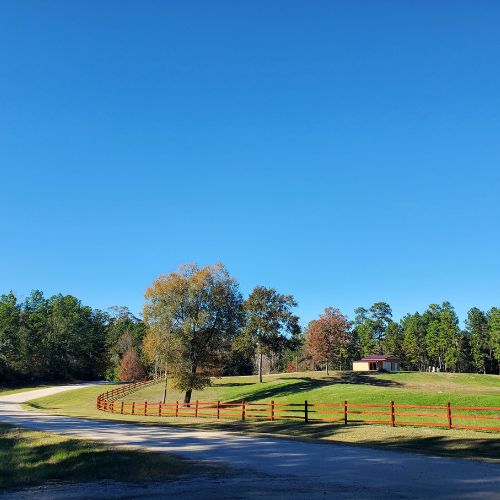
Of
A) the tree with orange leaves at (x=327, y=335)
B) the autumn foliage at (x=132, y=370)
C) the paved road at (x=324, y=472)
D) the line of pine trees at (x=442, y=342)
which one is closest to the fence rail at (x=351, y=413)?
the paved road at (x=324, y=472)

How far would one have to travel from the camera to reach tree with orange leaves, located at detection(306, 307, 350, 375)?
235 feet

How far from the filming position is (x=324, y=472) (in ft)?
37.6

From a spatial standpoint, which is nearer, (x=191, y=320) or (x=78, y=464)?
(x=78, y=464)

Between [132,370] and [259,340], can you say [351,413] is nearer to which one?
[259,340]

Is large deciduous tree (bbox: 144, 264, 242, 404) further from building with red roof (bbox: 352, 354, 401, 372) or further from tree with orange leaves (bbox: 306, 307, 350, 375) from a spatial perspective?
building with red roof (bbox: 352, 354, 401, 372)

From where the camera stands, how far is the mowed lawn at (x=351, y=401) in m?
17.3

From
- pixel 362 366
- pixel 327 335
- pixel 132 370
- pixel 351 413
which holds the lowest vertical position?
pixel 351 413

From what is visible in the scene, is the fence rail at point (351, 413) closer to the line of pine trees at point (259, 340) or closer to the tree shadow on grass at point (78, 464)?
the tree shadow on grass at point (78, 464)

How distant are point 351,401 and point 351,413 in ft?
47.6

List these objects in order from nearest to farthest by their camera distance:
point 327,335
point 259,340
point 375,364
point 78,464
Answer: point 78,464 → point 259,340 → point 327,335 → point 375,364

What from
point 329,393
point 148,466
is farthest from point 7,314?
point 148,466

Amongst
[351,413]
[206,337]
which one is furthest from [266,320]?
[351,413]

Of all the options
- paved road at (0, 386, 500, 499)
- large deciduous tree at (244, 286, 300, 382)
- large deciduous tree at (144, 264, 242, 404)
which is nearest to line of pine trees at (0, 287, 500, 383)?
large deciduous tree at (244, 286, 300, 382)

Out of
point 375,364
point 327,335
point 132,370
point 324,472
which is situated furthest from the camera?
point 132,370
